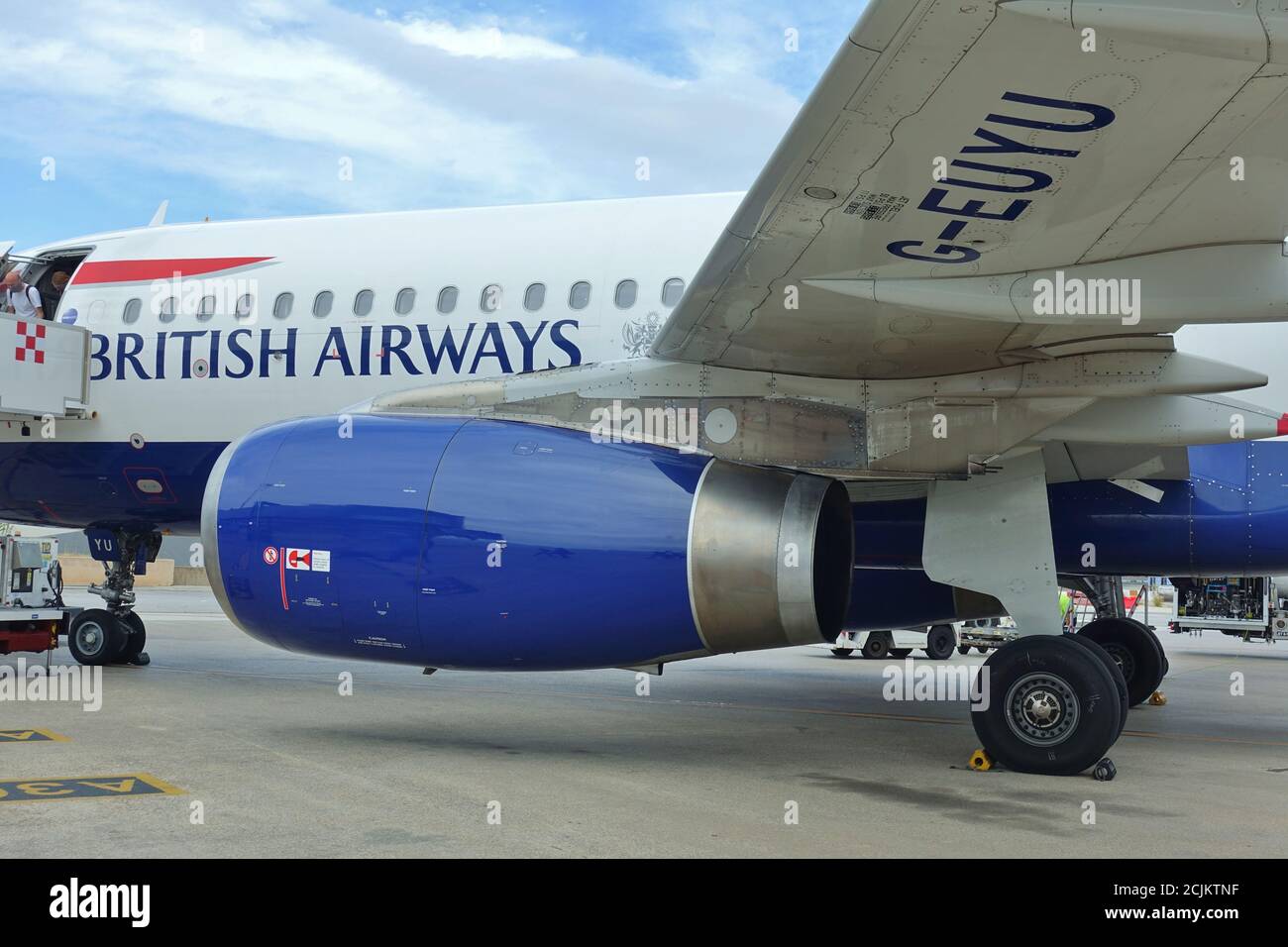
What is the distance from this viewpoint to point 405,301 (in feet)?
34.1

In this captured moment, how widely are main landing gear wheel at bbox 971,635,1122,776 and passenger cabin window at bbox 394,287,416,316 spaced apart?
5.87 meters

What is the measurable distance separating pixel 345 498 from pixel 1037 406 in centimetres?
437

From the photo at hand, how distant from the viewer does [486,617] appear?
6957mm

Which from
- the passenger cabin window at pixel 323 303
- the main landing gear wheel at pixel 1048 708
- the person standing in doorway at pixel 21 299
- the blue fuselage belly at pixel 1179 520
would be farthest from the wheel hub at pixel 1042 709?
the person standing in doorway at pixel 21 299

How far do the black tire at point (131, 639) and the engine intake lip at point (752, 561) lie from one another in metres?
8.44

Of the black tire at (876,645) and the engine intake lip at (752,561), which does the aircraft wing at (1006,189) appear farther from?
the black tire at (876,645)

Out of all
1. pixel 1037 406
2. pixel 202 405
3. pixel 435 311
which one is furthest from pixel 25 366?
pixel 1037 406

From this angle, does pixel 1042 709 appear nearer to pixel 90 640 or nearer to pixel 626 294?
pixel 626 294

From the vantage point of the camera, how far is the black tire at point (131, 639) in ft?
42.2

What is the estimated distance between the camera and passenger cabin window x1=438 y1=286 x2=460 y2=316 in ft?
33.5

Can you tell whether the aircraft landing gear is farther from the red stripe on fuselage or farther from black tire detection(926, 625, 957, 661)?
black tire detection(926, 625, 957, 661)

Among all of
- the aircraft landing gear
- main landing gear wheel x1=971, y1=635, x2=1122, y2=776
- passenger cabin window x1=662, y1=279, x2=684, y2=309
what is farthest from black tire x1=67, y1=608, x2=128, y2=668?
main landing gear wheel x1=971, y1=635, x2=1122, y2=776

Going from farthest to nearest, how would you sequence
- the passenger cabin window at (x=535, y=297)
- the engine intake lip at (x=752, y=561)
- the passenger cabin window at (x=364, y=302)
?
the passenger cabin window at (x=364, y=302) < the passenger cabin window at (x=535, y=297) < the engine intake lip at (x=752, y=561)
